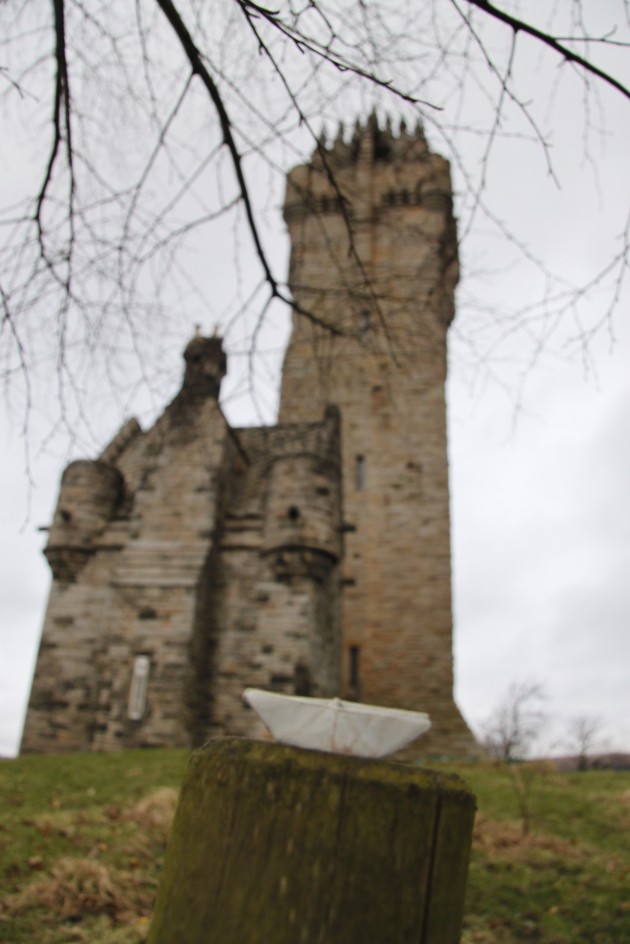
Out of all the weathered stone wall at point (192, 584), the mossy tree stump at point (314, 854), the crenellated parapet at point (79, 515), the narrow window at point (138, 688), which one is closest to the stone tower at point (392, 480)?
the weathered stone wall at point (192, 584)

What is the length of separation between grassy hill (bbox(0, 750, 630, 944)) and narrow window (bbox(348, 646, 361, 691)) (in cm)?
953

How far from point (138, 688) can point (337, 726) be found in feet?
37.1

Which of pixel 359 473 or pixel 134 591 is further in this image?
pixel 359 473

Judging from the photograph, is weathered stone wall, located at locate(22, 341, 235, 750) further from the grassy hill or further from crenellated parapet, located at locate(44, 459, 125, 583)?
the grassy hill

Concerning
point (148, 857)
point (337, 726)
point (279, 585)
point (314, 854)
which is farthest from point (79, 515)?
point (314, 854)

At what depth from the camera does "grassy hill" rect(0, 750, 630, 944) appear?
179 inches

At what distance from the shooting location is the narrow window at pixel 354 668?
19.3 meters

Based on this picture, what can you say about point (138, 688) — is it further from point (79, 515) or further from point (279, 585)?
point (79, 515)

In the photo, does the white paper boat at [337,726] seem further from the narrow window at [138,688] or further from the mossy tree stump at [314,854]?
the narrow window at [138,688]

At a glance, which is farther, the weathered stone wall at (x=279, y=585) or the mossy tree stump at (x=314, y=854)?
the weathered stone wall at (x=279, y=585)

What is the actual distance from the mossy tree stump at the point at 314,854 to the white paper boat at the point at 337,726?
3.6 inches

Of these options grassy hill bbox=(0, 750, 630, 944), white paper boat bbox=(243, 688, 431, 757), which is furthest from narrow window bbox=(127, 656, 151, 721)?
white paper boat bbox=(243, 688, 431, 757)

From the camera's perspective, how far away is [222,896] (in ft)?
4.18

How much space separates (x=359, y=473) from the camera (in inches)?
847
